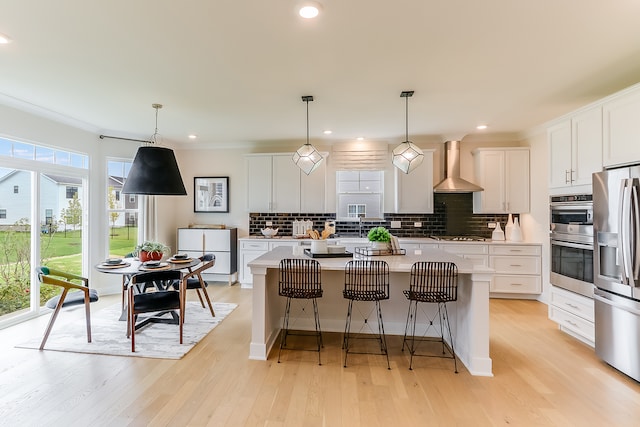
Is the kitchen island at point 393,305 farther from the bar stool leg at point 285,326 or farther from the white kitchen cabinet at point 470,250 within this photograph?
the white kitchen cabinet at point 470,250

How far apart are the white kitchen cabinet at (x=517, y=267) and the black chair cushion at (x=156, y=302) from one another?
14.6 feet

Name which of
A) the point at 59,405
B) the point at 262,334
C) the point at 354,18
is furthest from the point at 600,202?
the point at 59,405

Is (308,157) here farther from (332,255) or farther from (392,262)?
(392,262)

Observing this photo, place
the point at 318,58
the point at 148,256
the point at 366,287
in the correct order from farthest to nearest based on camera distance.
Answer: the point at 148,256
the point at 366,287
the point at 318,58

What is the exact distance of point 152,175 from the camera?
3395 mm

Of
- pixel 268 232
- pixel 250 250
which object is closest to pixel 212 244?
pixel 250 250

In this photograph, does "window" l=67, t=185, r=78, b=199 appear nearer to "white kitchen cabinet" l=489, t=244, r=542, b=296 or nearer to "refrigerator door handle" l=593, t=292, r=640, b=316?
"white kitchen cabinet" l=489, t=244, r=542, b=296

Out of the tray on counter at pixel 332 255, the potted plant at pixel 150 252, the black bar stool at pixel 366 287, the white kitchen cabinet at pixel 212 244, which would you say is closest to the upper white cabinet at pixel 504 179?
the black bar stool at pixel 366 287

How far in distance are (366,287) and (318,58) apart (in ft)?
7.18

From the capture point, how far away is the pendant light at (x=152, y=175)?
3369 mm

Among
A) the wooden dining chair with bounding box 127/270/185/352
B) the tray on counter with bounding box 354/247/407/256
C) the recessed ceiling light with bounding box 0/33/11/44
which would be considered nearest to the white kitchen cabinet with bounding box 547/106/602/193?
the tray on counter with bounding box 354/247/407/256

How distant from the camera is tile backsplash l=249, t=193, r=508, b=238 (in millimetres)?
5352

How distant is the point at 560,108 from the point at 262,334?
441 cm

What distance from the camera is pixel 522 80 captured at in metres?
2.97
